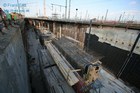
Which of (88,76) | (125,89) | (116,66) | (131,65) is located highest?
(88,76)

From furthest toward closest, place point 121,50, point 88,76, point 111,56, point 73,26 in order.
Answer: point 73,26
point 111,56
point 121,50
point 88,76

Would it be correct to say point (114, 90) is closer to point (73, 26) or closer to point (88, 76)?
point (88, 76)

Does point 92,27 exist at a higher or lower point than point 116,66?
higher

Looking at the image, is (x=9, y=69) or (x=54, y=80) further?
(x=54, y=80)

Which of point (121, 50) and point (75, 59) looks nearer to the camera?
point (75, 59)

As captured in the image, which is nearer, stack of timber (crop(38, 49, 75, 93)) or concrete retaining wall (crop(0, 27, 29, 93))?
concrete retaining wall (crop(0, 27, 29, 93))

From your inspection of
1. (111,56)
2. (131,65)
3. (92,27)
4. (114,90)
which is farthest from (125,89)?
(92,27)

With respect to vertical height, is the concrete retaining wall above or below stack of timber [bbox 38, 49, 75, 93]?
above

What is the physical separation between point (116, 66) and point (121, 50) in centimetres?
131

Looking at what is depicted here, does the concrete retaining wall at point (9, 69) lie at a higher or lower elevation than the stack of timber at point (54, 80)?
higher

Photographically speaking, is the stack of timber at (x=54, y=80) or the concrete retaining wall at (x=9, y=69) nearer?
the concrete retaining wall at (x=9, y=69)

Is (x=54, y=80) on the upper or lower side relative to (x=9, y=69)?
lower

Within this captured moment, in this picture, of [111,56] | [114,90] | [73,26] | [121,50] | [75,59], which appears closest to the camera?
[75,59]

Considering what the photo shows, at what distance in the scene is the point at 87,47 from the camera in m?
8.87
